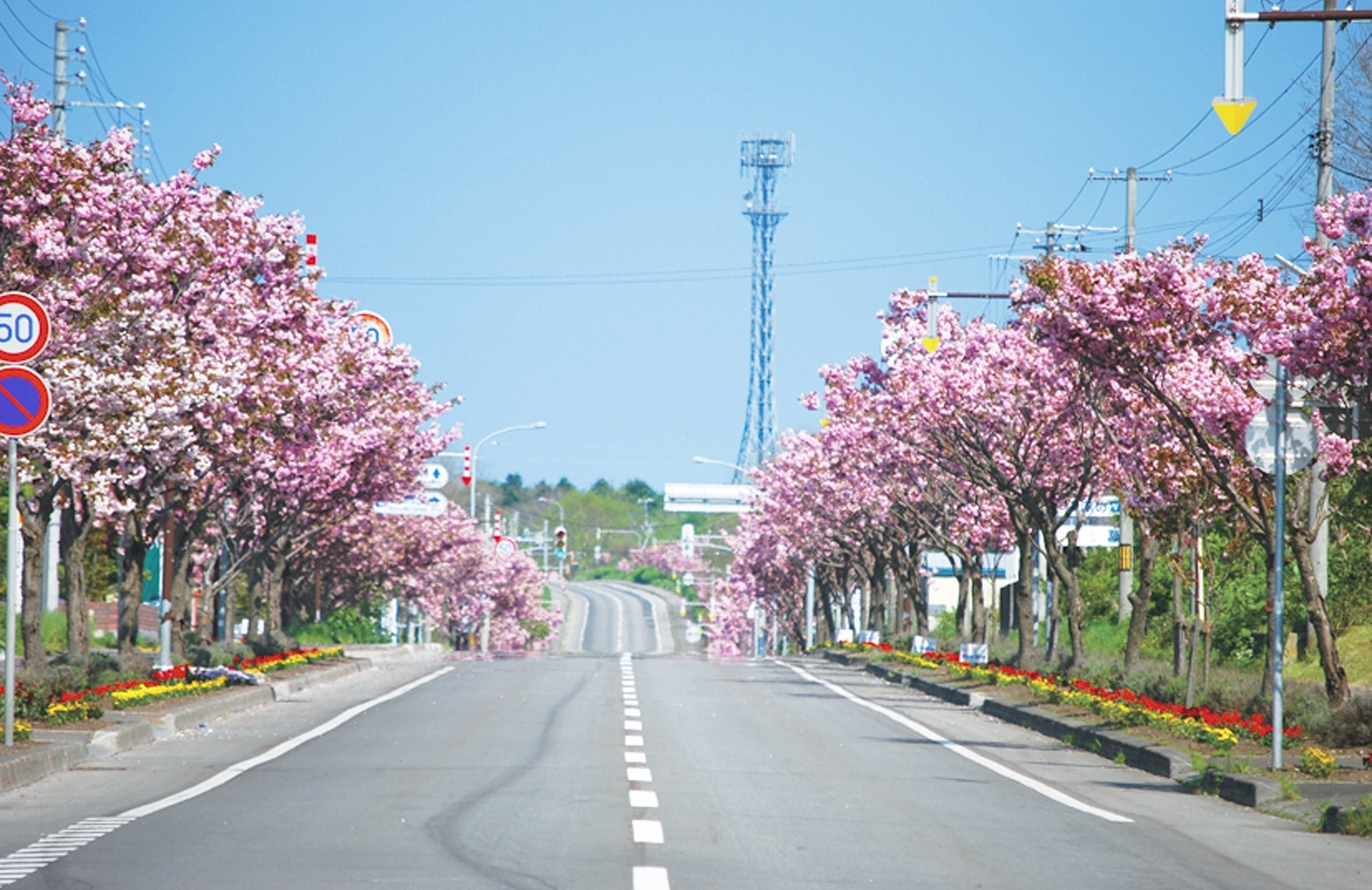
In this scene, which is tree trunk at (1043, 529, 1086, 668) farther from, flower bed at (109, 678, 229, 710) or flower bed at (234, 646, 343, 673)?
flower bed at (109, 678, 229, 710)

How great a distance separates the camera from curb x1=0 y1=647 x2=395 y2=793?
15016mm

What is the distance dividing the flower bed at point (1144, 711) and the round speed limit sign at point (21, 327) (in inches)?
432

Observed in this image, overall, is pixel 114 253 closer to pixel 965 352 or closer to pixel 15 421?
pixel 15 421

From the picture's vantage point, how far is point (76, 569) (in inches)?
1054

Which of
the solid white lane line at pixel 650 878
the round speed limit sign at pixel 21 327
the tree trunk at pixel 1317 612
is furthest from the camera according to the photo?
the tree trunk at pixel 1317 612

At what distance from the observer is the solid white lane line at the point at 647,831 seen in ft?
36.6

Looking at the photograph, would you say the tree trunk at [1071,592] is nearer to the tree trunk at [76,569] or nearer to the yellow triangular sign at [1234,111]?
the tree trunk at [76,569]

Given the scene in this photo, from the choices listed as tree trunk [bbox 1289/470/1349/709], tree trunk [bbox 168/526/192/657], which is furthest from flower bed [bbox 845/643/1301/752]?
tree trunk [bbox 168/526/192/657]

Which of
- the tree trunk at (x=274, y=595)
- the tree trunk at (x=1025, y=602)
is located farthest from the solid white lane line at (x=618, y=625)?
the tree trunk at (x=1025, y=602)

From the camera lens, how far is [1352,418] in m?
20.0

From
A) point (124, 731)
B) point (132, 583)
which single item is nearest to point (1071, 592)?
point (132, 583)

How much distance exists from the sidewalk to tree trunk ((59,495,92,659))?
2.38 metres

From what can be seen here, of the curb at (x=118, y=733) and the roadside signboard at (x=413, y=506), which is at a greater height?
the roadside signboard at (x=413, y=506)

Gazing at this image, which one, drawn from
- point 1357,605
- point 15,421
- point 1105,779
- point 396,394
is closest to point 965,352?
point 1357,605
